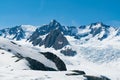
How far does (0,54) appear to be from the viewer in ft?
197

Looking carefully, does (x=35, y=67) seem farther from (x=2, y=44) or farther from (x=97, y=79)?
(x=2, y=44)

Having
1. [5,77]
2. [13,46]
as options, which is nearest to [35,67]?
[5,77]

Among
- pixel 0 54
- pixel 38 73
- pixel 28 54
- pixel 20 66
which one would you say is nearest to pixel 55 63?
pixel 28 54

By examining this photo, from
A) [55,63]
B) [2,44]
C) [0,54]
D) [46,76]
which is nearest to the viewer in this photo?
[46,76]

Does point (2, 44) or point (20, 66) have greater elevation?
point (2, 44)

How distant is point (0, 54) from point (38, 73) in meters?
23.8

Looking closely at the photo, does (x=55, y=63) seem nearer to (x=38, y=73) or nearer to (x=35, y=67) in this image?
(x=35, y=67)

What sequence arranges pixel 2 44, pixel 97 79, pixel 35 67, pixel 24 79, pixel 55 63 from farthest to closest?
pixel 2 44
pixel 55 63
pixel 35 67
pixel 97 79
pixel 24 79

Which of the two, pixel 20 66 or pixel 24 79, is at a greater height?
pixel 20 66

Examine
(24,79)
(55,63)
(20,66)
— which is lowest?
(24,79)

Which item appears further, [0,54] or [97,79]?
[0,54]

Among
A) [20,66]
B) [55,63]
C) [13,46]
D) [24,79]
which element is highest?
[13,46]

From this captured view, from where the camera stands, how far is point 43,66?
179 feet

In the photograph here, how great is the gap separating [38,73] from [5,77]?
13.4 feet
